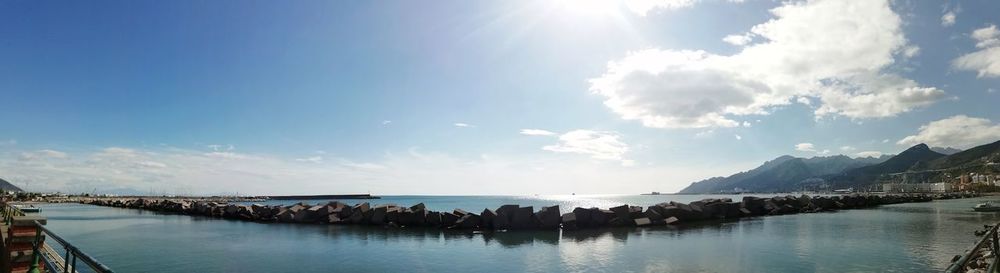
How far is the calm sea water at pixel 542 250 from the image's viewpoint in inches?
497

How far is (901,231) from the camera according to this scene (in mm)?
20453

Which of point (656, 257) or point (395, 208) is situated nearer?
point (656, 257)

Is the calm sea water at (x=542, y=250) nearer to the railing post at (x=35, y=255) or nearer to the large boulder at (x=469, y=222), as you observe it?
the large boulder at (x=469, y=222)

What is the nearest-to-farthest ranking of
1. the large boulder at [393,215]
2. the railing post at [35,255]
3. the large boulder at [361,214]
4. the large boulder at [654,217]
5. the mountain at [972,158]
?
1. the railing post at [35,255]
2. the large boulder at [654,217]
3. the large boulder at [393,215]
4. the large boulder at [361,214]
5. the mountain at [972,158]

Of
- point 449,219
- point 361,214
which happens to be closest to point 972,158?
point 449,219

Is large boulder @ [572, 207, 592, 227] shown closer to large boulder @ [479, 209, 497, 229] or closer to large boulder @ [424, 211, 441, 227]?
large boulder @ [479, 209, 497, 229]

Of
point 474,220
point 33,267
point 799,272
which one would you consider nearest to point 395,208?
point 474,220

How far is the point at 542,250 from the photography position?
15.8m

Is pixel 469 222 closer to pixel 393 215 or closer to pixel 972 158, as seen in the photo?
pixel 393 215

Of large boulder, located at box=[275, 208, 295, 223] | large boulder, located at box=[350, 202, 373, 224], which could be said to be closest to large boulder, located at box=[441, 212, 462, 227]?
large boulder, located at box=[350, 202, 373, 224]

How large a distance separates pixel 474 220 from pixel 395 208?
5.38 metres

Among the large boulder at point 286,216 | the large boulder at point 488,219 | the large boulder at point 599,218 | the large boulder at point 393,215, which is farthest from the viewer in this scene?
the large boulder at point 286,216

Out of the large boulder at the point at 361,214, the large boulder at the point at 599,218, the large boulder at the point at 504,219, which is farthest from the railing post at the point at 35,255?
the large boulder at the point at 599,218

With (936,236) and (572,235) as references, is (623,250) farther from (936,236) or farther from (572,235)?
(936,236)
